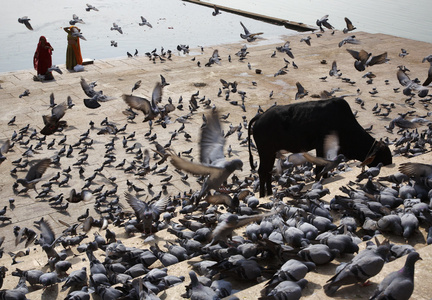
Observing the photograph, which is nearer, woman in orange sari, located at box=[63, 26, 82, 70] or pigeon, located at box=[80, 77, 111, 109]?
pigeon, located at box=[80, 77, 111, 109]

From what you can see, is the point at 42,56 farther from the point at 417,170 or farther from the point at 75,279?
the point at 417,170

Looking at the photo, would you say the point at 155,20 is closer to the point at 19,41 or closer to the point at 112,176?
the point at 19,41

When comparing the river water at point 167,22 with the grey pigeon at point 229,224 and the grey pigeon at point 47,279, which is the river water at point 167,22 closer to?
the grey pigeon at point 47,279

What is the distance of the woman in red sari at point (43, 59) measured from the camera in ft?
47.0

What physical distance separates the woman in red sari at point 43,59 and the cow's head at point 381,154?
418 inches

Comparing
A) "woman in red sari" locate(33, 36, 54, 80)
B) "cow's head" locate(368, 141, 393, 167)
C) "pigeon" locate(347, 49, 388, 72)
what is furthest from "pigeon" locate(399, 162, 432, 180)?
"woman in red sari" locate(33, 36, 54, 80)

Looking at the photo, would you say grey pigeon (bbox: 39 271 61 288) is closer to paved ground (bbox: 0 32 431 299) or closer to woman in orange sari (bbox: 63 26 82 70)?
paved ground (bbox: 0 32 431 299)

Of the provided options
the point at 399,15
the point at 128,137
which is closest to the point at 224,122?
the point at 128,137

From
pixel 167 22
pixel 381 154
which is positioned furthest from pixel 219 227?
pixel 167 22

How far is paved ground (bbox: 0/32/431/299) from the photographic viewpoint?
6.40 m

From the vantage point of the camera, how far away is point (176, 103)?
12.5 meters

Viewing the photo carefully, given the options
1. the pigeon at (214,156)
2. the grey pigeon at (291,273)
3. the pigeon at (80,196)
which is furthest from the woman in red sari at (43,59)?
the grey pigeon at (291,273)

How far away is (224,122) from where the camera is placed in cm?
1115

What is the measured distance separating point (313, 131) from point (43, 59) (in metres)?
10.1
